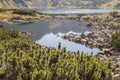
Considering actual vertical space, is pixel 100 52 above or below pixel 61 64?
below

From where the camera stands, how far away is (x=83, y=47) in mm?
198125

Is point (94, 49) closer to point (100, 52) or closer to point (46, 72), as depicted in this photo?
point (100, 52)

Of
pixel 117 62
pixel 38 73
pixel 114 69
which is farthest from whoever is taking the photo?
pixel 117 62

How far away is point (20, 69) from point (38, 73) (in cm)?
1267

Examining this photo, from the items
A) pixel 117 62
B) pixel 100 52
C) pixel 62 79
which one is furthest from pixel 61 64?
pixel 100 52

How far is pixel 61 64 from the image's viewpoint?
112500 millimetres

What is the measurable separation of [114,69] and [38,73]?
49.2m

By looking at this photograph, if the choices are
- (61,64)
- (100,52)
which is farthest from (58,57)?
(100,52)

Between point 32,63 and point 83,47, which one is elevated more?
point 32,63

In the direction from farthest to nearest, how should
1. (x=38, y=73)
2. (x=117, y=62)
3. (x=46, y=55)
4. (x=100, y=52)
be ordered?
(x=100, y=52), (x=117, y=62), (x=46, y=55), (x=38, y=73)

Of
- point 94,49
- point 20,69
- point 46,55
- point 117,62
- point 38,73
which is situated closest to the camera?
point 38,73

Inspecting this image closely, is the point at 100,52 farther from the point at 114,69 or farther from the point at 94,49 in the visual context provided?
the point at 114,69

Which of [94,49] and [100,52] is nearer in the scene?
[100,52]

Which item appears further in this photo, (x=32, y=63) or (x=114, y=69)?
(x=114, y=69)
